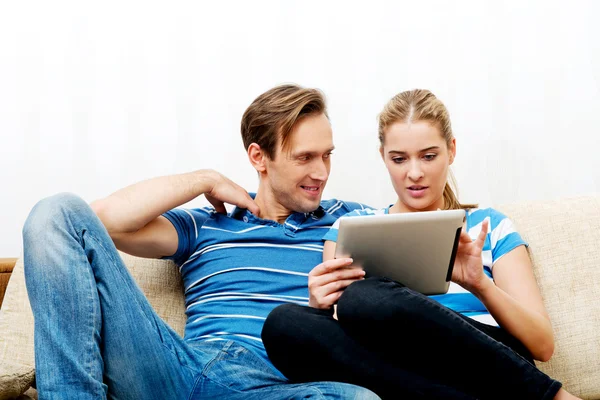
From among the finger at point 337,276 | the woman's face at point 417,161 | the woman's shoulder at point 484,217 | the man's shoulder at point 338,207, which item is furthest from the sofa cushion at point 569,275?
the finger at point 337,276

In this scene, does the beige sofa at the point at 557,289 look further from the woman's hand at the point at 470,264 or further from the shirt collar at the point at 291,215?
the woman's hand at the point at 470,264

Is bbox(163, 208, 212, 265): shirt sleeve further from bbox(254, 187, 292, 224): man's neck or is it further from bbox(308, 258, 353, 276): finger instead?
bbox(308, 258, 353, 276): finger

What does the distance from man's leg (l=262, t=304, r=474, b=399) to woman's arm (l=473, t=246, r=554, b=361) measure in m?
0.27

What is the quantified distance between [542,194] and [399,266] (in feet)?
3.62

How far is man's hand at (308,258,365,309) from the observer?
153 centimetres

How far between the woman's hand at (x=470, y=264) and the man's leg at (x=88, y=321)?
2.08ft

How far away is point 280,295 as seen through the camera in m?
1.80

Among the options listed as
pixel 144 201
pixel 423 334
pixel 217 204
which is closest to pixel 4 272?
pixel 144 201

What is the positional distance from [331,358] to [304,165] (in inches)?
26.2

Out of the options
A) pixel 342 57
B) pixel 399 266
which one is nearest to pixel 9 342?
pixel 399 266

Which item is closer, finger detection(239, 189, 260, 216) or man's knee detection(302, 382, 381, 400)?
man's knee detection(302, 382, 381, 400)

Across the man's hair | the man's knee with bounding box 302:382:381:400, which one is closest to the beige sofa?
the man's hair

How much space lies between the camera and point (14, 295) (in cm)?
188

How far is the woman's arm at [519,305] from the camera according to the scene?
1.53 metres
